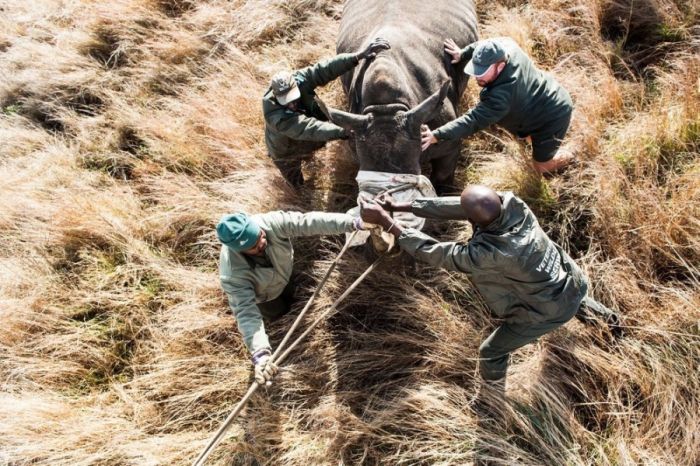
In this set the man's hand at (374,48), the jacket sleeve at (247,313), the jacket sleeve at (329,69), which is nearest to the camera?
the jacket sleeve at (247,313)

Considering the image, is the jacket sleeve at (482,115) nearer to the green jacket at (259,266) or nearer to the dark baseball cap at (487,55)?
the dark baseball cap at (487,55)

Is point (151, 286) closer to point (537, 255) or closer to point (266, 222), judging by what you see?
point (266, 222)

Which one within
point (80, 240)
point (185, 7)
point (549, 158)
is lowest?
point (80, 240)

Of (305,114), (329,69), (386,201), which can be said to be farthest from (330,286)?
(329,69)

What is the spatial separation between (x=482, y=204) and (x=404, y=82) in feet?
5.74

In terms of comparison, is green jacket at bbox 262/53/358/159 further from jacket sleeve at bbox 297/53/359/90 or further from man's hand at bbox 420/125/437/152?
man's hand at bbox 420/125/437/152

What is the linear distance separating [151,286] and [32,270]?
62.2 inches

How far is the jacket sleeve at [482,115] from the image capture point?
159 inches

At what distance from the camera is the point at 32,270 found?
218 inches

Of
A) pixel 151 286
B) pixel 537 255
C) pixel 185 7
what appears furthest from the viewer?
pixel 185 7

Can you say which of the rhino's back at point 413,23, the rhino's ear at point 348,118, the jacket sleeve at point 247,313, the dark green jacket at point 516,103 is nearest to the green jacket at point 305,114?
the rhino's ear at point 348,118

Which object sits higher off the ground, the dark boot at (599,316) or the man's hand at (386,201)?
the man's hand at (386,201)

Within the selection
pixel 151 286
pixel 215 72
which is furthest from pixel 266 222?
pixel 215 72

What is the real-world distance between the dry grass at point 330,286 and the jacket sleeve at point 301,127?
0.91 m
